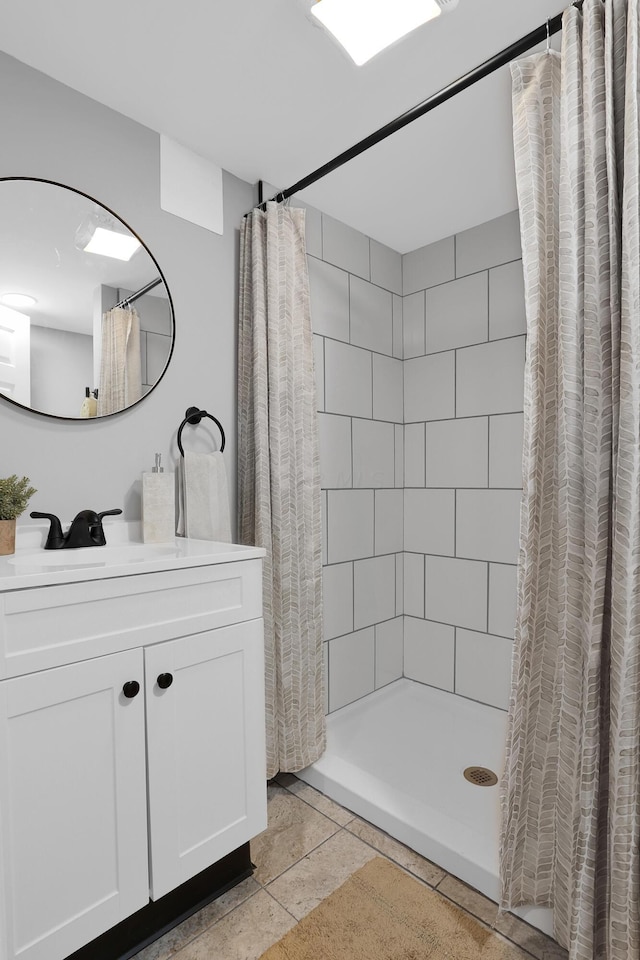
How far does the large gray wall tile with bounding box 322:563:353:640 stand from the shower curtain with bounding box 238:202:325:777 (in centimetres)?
38

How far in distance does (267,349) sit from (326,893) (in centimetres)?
170

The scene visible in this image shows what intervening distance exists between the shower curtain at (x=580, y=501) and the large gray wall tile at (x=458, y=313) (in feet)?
4.07

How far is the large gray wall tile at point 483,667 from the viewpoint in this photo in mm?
2355

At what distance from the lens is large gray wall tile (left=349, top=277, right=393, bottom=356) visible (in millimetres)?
2486

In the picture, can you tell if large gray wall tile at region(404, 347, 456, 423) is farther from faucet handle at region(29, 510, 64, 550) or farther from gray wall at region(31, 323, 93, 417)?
faucet handle at region(29, 510, 64, 550)

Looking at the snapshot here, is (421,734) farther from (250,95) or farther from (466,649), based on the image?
(250,95)

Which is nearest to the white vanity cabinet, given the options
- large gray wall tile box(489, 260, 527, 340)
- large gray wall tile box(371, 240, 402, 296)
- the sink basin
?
the sink basin

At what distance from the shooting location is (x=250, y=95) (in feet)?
5.23

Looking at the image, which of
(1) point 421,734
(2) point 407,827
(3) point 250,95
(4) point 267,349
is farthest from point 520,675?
(3) point 250,95

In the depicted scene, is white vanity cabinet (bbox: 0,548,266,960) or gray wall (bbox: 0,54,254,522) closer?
white vanity cabinet (bbox: 0,548,266,960)

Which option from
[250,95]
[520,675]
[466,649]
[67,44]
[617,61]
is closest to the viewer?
[617,61]

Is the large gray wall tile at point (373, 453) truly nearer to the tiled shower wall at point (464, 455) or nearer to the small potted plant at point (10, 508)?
the tiled shower wall at point (464, 455)

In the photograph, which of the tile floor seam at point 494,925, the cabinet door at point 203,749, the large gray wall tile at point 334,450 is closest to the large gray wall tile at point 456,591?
the large gray wall tile at point 334,450

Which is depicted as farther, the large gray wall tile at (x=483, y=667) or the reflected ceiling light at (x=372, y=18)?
the large gray wall tile at (x=483, y=667)
